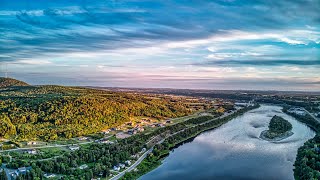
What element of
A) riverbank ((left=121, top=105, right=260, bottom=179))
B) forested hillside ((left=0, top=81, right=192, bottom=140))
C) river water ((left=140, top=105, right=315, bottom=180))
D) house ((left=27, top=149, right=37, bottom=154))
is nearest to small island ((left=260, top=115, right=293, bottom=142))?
river water ((left=140, top=105, right=315, bottom=180))

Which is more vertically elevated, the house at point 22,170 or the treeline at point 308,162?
the treeline at point 308,162

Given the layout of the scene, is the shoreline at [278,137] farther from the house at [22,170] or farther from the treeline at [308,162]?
the house at [22,170]

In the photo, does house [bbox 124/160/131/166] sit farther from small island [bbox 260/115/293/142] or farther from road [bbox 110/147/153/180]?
small island [bbox 260/115/293/142]

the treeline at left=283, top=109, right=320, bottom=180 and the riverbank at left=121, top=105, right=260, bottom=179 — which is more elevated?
the treeline at left=283, top=109, right=320, bottom=180

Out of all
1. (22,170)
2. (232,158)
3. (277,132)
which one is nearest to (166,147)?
(232,158)

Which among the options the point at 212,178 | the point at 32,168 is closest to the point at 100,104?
the point at 32,168

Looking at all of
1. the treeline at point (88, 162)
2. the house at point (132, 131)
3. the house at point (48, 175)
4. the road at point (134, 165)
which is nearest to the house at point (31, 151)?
the treeline at point (88, 162)

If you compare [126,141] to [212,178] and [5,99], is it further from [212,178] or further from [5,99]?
[5,99]

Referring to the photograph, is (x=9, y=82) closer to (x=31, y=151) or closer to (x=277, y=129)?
(x=31, y=151)
